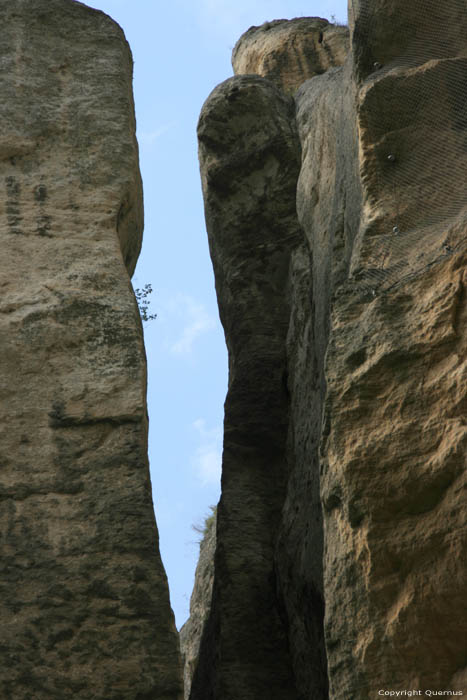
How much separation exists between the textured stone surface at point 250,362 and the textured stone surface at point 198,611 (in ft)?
2.11

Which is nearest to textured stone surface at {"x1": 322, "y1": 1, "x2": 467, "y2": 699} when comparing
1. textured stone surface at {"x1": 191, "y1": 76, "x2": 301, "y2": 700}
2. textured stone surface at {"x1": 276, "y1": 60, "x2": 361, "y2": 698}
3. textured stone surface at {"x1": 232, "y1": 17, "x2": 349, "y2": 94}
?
textured stone surface at {"x1": 276, "y1": 60, "x2": 361, "y2": 698}

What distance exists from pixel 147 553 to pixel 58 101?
3.37 m

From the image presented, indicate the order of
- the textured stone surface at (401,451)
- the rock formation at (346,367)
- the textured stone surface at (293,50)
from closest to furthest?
the textured stone surface at (401,451), the rock formation at (346,367), the textured stone surface at (293,50)

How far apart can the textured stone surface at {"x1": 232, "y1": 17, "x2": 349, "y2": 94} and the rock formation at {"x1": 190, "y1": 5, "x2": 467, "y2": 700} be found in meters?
4.22

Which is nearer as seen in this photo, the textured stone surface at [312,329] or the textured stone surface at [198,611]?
the textured stone surface at [312,329]

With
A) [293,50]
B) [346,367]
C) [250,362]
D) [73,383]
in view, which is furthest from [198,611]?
[293,50]

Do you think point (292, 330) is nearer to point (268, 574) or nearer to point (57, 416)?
point (268, 574)

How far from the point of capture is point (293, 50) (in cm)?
1570

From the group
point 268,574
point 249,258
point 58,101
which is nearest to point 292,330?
point 249,258

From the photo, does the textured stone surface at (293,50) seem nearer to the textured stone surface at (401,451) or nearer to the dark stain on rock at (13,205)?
the dark stain on rock at (13,205)

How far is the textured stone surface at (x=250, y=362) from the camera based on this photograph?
866cm

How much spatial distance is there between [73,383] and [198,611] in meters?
3.80

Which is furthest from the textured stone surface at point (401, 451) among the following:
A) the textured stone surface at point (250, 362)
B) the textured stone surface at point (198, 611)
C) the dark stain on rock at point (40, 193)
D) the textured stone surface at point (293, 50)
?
the textured stone surface at point (293, 50)

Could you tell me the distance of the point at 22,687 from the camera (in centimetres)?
622
